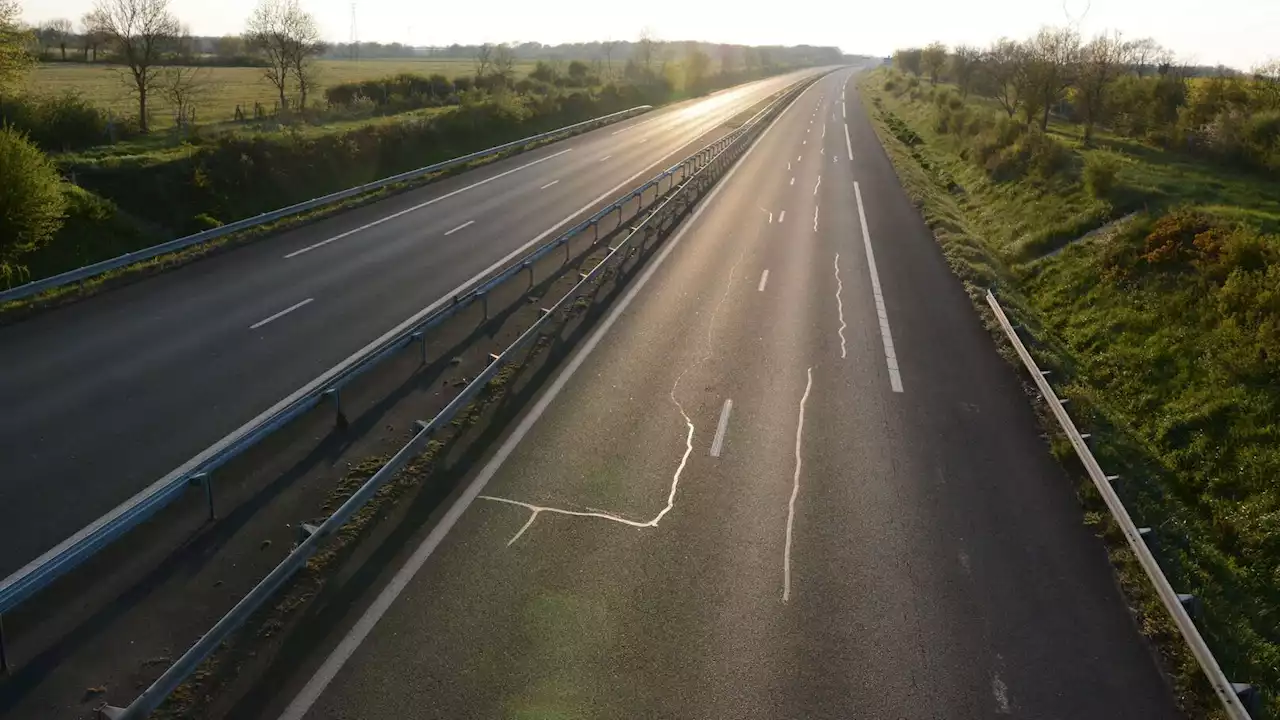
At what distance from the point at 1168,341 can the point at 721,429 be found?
9534 mm

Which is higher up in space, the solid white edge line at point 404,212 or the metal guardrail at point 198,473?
the solid white edge line at point 404,212

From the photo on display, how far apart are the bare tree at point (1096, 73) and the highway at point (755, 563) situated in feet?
130

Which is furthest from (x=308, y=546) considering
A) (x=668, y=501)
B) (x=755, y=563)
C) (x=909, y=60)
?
(x=909, y=60)

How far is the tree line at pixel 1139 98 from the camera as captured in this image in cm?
3484

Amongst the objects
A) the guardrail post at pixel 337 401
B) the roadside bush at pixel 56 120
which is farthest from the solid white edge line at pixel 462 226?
the guardrail post at pixel 337 401

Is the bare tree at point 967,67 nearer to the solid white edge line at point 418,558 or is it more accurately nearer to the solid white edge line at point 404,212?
the solid white edge line at point 404,212

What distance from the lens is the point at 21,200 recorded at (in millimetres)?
16438

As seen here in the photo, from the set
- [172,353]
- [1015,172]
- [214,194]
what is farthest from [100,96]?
[1015,172]

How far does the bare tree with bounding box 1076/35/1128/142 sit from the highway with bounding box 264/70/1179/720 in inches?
1559

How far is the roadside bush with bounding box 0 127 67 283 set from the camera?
1619cm

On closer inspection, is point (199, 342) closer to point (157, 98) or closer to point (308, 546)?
point (308, 546)

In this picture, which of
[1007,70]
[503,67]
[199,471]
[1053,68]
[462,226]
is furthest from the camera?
[503,67]

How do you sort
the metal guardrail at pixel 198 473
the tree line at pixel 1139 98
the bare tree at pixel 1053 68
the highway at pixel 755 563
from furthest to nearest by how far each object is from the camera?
the bare tree at pixel 1053 68, the tree line at pixel 1139 98, the highway at pixel 755 563, the metal guardrail at pixel 198 473

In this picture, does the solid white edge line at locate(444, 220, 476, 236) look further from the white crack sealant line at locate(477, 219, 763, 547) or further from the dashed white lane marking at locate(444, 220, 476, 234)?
the white crack sealant line at locate(477, 219, 763, 547)
